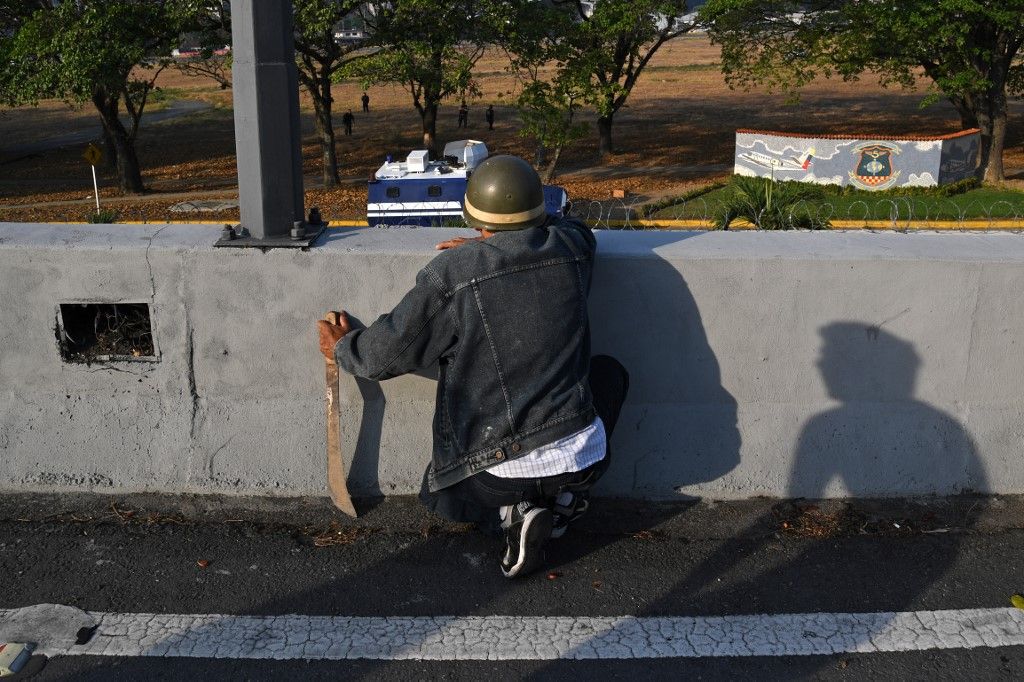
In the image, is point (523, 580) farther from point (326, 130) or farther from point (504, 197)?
point (326, 130)

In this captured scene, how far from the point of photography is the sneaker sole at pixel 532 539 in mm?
3688

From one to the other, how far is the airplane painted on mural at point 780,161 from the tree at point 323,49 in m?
11.9

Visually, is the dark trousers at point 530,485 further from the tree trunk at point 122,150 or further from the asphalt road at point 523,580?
the tree trunk at point 122,150

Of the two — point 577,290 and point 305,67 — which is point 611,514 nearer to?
point 577,290

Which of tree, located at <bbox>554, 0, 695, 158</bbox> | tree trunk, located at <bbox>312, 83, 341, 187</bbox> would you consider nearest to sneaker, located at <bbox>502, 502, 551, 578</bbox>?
tree trunk, located at <bbox>312, 83, 341, 187</bbox>

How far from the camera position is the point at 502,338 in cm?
362

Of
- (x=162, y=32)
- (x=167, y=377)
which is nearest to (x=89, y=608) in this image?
(x=167, y=377)

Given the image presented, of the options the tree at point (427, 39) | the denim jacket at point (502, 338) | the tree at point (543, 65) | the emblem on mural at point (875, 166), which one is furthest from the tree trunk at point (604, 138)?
the denim jacket at point (502, 338)

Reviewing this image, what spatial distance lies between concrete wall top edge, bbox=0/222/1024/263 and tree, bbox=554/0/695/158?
27185mm

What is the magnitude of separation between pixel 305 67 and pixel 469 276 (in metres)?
29.7

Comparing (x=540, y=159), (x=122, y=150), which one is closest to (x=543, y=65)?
(x=540, y=159)

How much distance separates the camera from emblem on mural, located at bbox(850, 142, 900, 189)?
92.5 ft

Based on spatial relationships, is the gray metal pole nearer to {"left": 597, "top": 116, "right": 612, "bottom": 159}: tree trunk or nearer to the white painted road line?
the white painted road line

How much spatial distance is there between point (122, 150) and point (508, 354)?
3166 centimetres
